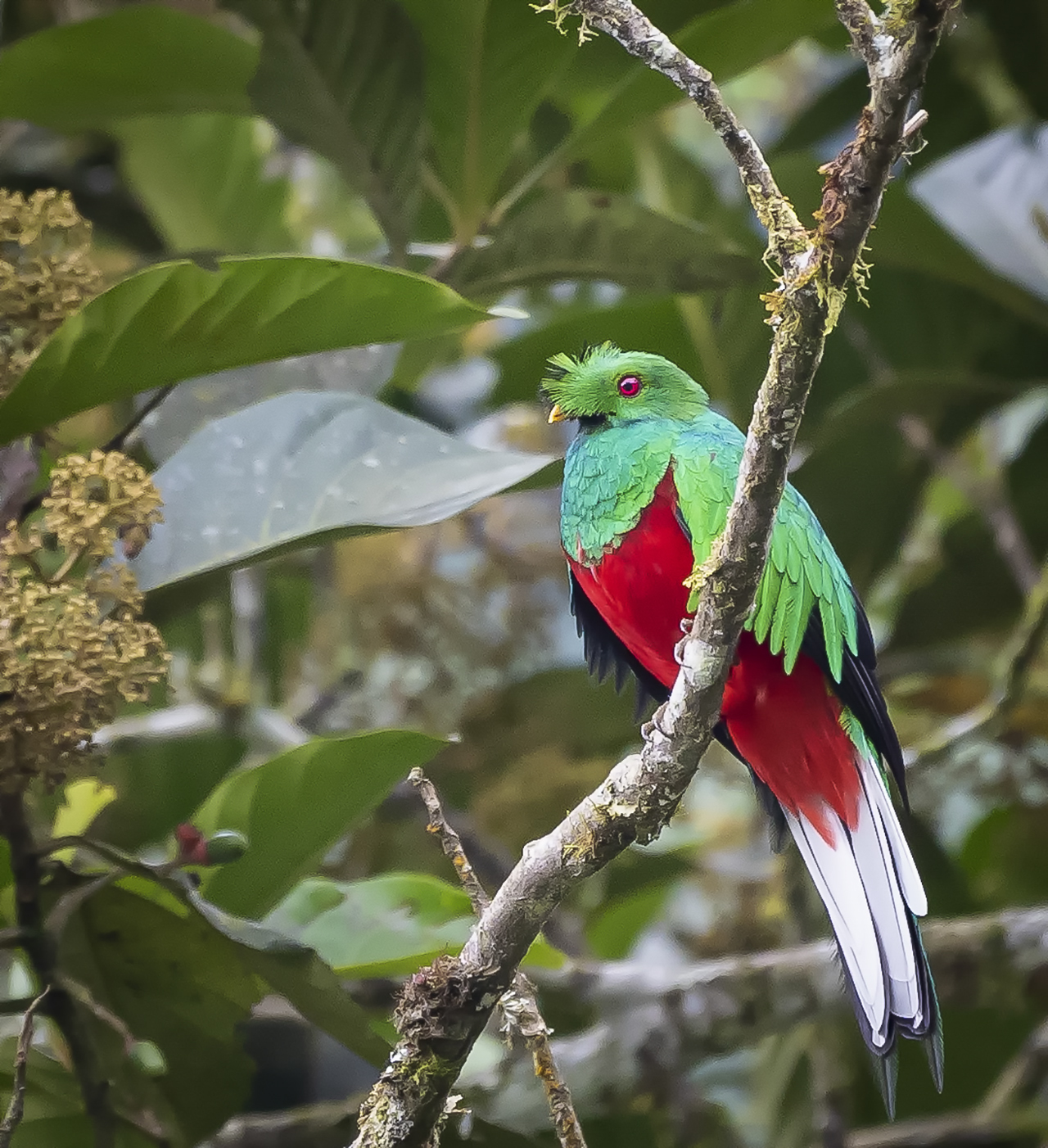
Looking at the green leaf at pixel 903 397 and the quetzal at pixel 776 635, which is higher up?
the green leaf at pixel 903 397

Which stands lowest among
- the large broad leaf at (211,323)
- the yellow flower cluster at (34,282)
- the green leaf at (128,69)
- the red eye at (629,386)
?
the red eye at (629,386)

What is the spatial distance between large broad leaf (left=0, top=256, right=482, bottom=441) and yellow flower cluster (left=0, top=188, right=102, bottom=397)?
0.08m

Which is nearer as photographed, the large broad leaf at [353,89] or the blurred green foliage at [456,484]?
the blurred green foliage at [456,484]

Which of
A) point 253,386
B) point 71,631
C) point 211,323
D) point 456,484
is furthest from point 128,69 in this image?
point 71,631

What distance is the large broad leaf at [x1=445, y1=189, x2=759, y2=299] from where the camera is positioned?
2.17m

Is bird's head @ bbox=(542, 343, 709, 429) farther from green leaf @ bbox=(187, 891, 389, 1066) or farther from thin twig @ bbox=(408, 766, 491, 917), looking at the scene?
green leaf @ bbox=(187, 891, 389, 1066)

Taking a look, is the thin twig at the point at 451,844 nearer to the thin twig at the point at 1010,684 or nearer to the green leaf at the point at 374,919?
the green leaf at the point at 374,919

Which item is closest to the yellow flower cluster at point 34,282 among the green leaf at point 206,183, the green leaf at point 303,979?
the green leaf at point 303,979

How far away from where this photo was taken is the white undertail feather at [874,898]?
1529 mm

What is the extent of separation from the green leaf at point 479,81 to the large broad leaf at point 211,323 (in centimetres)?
58

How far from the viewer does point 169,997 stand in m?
1.88

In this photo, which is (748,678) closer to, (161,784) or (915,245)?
(915,245)

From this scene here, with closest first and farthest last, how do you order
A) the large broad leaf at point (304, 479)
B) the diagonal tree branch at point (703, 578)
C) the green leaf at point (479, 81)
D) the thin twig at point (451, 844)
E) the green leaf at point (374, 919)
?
the diagonal tree branch at point (703, 578) → the thin twig at point (451, 844) → the large broad leaf at point (304, 479) → the green leaf at point (374, 919) → the green leaf at point (479, 81)

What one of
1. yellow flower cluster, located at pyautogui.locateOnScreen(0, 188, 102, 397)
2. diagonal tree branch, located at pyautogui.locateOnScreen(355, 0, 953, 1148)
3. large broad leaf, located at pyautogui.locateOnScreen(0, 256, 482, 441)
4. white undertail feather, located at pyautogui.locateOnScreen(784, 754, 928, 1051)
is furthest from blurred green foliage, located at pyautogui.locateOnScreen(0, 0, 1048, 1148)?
white undertail feather, located at pyautogui.locateOnScreen(784, 754, 928, 1051)
